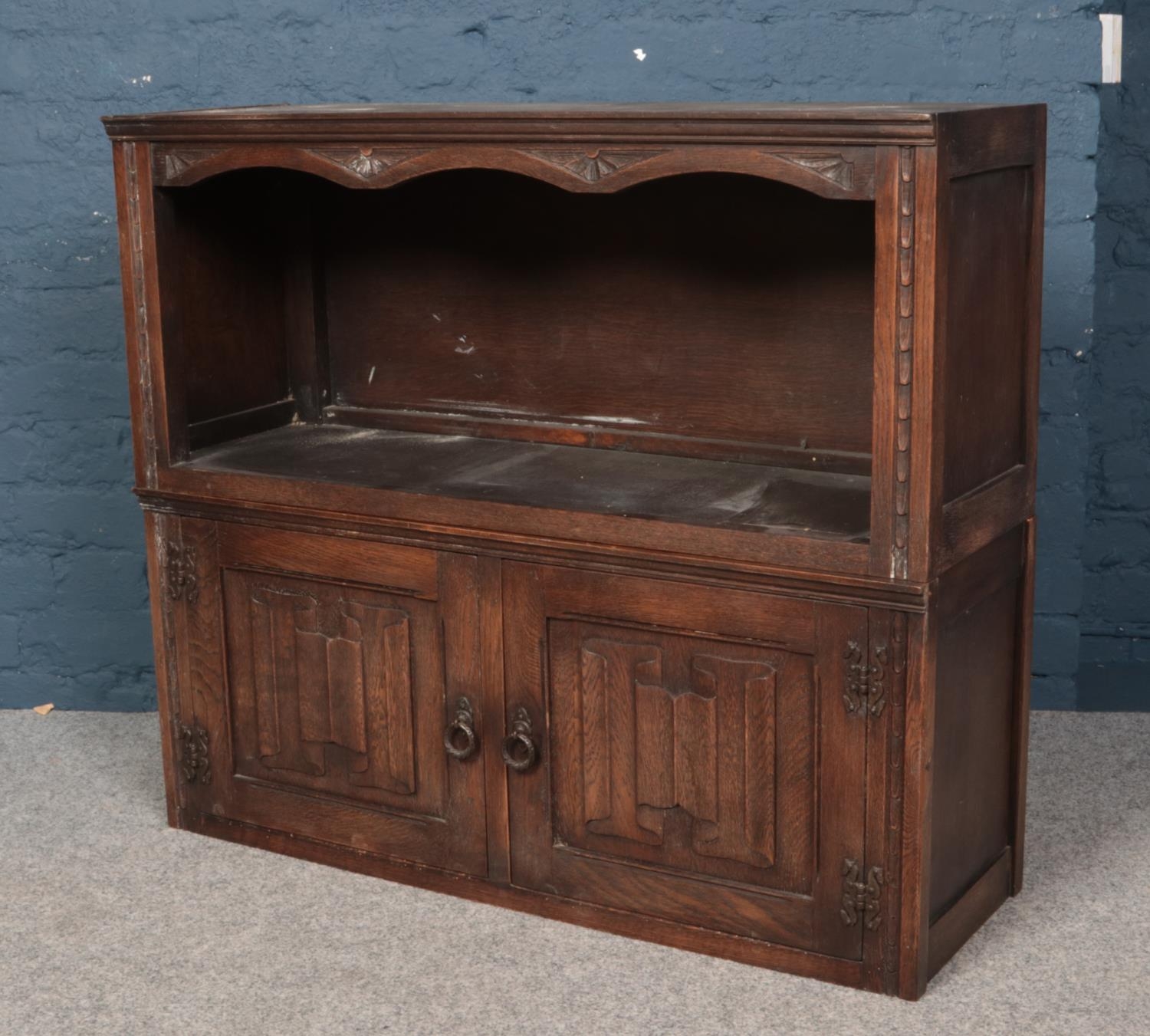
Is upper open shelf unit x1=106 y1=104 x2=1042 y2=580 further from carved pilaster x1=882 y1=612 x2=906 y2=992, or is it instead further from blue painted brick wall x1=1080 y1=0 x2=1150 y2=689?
blue painted brick wall x1=1080 y1=0 x2=1150 y2=689

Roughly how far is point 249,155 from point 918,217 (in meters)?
1.23

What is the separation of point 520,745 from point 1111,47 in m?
1.92

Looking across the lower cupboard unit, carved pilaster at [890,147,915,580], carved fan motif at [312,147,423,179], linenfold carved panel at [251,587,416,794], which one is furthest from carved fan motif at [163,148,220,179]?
carved pilaster at [890,147,915,580]

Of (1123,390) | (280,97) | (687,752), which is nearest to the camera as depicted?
(687,752)

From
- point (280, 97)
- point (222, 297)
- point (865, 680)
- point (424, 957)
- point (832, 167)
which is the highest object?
point (280, 97)

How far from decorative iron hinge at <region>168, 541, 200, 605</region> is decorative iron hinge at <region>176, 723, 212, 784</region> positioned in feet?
0.90

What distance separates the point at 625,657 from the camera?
2.90 m

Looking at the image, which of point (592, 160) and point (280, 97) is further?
point (280, 97)

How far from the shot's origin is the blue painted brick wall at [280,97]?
139 inches

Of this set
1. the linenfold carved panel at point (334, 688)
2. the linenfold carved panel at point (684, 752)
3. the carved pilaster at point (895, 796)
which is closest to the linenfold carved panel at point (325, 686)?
the linenfold carved panel at point (334, 688)

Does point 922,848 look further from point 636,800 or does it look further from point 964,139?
point 964,139

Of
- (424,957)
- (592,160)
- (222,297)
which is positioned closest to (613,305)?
(592,160)

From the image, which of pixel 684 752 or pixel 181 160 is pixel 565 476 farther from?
pixel 181 160

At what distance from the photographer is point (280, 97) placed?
379 centimetres
